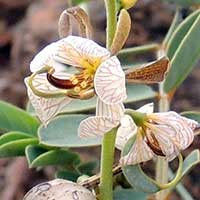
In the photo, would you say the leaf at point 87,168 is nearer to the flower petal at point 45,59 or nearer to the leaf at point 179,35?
the leaf at point 179,35

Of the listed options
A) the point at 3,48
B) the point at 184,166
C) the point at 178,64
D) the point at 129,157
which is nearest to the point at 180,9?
the point at 178,64

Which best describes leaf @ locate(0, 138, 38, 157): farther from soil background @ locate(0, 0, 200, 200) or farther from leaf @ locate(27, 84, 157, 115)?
soil background @ locate(0, 0, 200, 200)

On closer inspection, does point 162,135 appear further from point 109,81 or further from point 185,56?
point 185,56

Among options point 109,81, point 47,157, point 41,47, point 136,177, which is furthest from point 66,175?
point 41,47

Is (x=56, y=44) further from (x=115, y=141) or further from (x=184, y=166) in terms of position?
(x=184, y=166)

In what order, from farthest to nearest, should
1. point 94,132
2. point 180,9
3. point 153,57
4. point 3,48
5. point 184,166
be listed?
point 3,48 → point 153,57 → point 180,9 → point 184,166 → point 94,132

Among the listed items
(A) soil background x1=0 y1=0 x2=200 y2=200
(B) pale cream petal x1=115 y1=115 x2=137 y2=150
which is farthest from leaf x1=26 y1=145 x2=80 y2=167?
(A) soil background x1=0 y1=0 x2=200 y2=200

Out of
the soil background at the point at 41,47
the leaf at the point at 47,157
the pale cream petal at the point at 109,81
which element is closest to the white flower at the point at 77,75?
the pale cream petal at the point at 109,81
